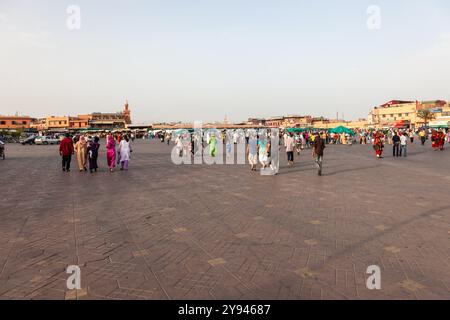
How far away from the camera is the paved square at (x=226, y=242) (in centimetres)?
317

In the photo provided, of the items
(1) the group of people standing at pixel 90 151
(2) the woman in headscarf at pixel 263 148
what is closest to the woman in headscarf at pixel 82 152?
(1) the group of people standing at pixel 90 151

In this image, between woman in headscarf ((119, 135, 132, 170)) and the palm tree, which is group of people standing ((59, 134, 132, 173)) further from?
the palm tree

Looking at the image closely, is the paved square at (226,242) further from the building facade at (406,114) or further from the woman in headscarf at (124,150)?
the building facade at (406,114)

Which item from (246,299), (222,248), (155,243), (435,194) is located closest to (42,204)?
(155,243)

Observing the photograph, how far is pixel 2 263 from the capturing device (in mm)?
3732

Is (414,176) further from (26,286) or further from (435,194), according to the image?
(26,286)

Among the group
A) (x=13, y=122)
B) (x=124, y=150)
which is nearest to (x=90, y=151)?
(x=124, y=150)

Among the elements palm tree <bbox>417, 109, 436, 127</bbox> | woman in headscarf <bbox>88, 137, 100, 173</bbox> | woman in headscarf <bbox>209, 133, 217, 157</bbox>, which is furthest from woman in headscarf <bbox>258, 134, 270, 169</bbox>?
palm tree <bbox>417, 109, 436, 127</bbox>

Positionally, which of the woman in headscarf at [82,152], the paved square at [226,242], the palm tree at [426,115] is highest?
the palm tree at [426,115]

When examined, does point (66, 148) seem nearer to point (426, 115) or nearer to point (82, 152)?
point (82, 152)

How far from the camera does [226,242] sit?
4449 millimetres

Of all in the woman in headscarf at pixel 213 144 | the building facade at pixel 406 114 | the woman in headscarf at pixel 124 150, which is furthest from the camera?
the building facade at pixel 406 114

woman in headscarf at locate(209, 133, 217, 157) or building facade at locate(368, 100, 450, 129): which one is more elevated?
building facade at locate(368, 100, 450, 129)

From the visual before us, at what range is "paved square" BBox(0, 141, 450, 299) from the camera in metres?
3.17
